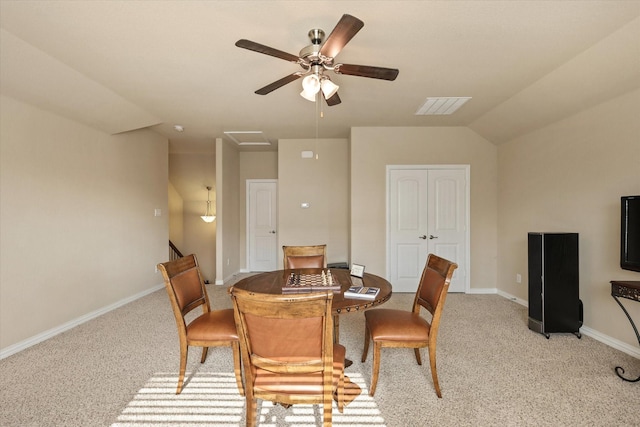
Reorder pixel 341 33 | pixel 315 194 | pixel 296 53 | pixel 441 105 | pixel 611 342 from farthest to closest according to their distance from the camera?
pixel 315 194 < pixel 441 105 < pixel 611 342 < pixel 296 53 < pixel 341 33

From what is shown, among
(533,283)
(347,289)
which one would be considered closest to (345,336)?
(347,289)

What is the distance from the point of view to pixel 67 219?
335 centimetres

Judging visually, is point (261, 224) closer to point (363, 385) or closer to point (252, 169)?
point (252, 169)

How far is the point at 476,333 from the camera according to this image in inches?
121

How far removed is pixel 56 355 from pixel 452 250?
16.4 feet

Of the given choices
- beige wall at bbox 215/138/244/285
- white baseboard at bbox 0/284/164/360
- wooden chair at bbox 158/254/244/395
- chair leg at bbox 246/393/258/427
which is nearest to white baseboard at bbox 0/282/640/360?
white baseboard at bbox 0/284/164/360

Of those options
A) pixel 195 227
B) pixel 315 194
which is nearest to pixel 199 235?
pixel 195 227

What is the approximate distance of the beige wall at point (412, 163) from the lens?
460 centimetres

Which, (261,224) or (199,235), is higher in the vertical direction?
(261,224)

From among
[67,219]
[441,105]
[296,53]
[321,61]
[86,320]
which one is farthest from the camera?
[441,105]

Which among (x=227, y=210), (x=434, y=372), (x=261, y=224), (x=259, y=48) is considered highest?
(x=259, y=48)

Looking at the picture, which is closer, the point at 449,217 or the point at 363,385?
the point at 363,385

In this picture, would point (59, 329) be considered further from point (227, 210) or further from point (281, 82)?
point (281, 82)

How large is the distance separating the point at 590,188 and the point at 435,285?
236cm
